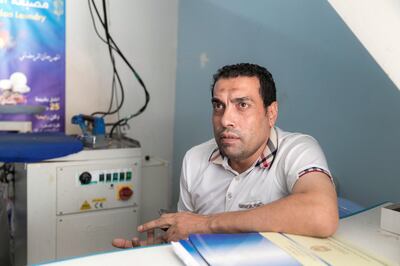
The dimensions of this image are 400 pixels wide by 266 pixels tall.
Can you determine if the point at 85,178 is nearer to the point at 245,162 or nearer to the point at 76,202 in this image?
the point at 76,202

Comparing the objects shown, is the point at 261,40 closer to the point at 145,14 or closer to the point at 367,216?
the point at 145,14

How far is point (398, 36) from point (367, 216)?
0.44m

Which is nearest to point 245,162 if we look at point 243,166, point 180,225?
point 243,166

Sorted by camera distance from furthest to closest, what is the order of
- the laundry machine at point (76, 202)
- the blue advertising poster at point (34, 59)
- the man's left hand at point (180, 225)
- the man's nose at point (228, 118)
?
the blue advertising poster at point (34, 59)
the laundry machine at point (76, 202)
the man's nose at point (228, 118)
the man's left hand at point (180, 225)

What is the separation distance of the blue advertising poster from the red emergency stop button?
0.64 metres

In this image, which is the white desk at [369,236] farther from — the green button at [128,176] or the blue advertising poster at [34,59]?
the blue advertising poster at [34,59]

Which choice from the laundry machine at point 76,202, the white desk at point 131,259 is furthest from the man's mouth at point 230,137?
the laundry machine at point 76,202

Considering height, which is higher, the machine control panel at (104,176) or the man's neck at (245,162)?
the man's neck at (245,162)

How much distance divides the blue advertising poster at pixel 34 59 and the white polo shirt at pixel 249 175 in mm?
1068

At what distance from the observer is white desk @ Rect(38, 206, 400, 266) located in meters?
0.70

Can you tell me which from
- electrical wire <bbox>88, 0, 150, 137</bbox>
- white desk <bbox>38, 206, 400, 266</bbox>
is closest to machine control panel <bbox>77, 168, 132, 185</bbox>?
electrical wire <bbox>88, 0, 150, 137</bbox>

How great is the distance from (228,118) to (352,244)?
20.4 inches

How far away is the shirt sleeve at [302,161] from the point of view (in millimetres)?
1083

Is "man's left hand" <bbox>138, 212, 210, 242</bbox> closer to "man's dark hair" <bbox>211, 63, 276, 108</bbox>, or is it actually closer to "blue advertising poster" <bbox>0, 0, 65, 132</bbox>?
"man's dark hair" <bbox>211, 63, 276, 108</bbox>
